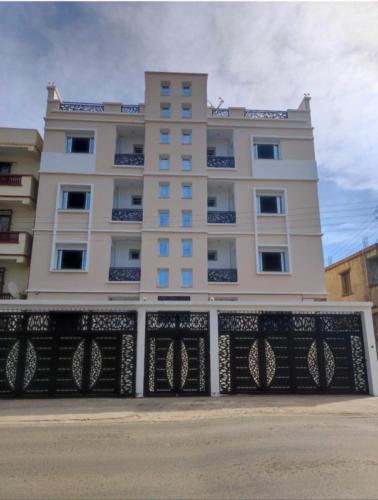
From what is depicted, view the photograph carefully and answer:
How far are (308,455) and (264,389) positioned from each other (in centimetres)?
489

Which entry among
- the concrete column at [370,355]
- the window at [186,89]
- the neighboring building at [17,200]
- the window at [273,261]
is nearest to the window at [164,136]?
the window at [186,89]

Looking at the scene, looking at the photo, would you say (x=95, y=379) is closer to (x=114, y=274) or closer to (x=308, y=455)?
(x=308, y=455)

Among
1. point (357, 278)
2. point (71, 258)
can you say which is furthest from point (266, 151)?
point (71, 258)

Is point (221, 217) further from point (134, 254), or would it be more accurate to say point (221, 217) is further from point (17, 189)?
point (17, 189)

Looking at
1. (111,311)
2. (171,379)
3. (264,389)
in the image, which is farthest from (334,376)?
(111,311)

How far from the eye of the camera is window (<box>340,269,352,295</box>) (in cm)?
2177

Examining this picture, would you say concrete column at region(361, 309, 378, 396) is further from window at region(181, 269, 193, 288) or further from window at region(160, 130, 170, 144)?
window at region(160, 130, 170, 144)

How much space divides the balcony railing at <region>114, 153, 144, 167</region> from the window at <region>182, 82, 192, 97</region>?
4148 mm

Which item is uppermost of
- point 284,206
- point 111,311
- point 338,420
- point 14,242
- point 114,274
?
point 284,206

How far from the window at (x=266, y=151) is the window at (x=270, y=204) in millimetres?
2092

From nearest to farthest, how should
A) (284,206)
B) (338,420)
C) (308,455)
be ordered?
(308,455), (338,420), (284,206)

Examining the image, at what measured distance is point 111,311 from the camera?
33.5ft

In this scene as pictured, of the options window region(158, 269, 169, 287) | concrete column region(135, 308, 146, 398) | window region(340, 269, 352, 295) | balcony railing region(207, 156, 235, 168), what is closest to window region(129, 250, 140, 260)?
window region(158, 269, 169, 287)

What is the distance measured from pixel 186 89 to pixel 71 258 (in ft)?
35.0
